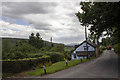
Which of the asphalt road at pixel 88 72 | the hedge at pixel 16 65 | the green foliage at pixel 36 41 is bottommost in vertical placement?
the asphalt road at pixel 88 72

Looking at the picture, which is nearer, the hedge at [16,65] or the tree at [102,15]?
the hedge at [16,65]

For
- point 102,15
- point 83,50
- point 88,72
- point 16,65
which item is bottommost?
point 88,72

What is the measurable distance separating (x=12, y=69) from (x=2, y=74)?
3.86 ft

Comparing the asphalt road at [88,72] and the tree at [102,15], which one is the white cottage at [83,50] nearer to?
the tree at [102,15]

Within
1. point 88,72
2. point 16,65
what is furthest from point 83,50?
point 16,65

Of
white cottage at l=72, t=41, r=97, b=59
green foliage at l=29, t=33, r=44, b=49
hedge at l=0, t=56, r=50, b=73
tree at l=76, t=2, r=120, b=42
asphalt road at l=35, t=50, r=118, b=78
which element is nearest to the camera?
asphalt road at l=35, t=50, r=118, b=78

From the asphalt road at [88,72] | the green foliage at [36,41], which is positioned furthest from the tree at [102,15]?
the green foliage at [36,41]

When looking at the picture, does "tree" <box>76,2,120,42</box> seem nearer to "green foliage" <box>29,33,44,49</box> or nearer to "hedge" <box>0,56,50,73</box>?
"hedge" <box>0,56,50,73</box>

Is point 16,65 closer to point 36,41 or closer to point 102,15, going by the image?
point 102,15

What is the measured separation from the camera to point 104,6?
14375 millimetres

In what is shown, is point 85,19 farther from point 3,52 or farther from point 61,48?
point 61,48

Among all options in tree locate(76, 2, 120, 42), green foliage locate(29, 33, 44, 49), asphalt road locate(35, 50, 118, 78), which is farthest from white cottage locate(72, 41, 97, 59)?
asphalt road locate(35, 50, 118, 78)

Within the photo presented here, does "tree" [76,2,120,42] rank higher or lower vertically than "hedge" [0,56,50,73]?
higher

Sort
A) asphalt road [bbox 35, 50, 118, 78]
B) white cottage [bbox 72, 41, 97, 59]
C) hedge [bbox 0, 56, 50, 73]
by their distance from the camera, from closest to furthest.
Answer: asphalt road [bbox 35, 50, 118, 78] → hedge [bbox 0, 56, 50, 73] → white cottage [bbox 72, 41, 97, 59]
